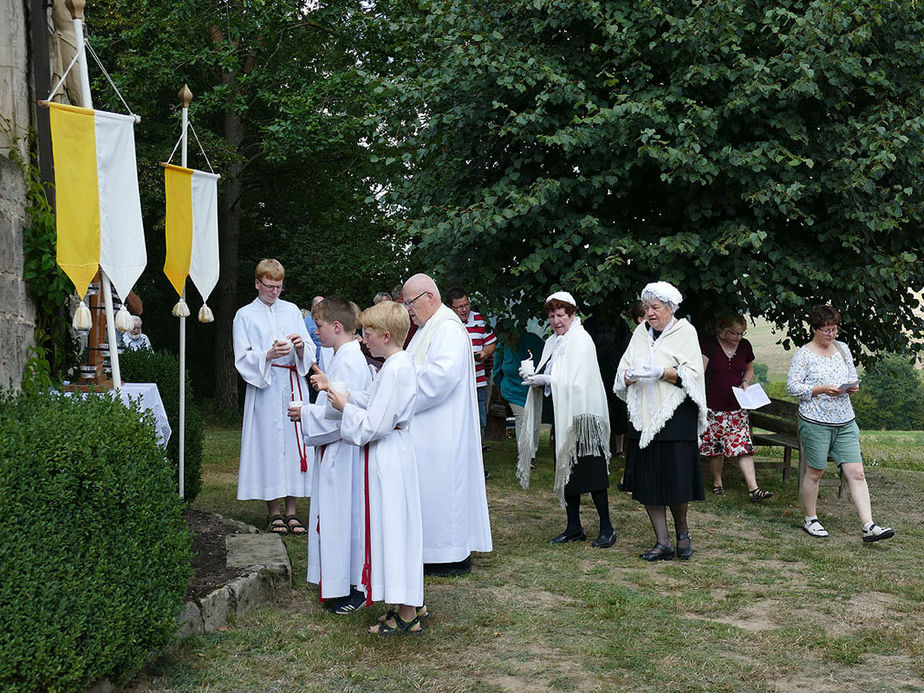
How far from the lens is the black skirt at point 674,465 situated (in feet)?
21.4

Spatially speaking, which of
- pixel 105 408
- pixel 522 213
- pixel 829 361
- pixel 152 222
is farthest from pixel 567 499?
pixel 152 222

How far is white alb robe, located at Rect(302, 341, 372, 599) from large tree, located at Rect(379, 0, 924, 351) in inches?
183

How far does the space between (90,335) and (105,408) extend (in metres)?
2.35

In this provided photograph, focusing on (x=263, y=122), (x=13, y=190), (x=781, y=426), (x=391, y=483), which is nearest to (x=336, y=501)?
(x=391, y=483)

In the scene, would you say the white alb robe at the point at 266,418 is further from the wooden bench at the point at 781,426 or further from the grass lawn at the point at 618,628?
the wooden bench at the point at 781,426

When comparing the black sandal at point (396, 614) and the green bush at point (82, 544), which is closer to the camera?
the green bush at point (82, 544)

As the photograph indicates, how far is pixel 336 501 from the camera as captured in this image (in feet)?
16.9

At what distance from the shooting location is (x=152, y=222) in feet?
62.6

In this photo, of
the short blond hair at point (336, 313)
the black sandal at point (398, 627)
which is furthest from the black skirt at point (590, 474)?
the short blond hair at point (336, 313)

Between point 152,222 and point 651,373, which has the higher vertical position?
point 152,222

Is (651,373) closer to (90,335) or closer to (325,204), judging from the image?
(90,335)

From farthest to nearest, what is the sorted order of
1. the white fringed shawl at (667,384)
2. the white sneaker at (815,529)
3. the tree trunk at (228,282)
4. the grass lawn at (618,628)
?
the tree trunk at (228,282) → the white sneaker at (815,529) → the white fringed shawl at (667,384) → the grass lawn at (618,628)

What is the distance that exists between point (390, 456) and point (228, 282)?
1527 centimetres

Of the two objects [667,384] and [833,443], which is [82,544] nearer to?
[667,384]
